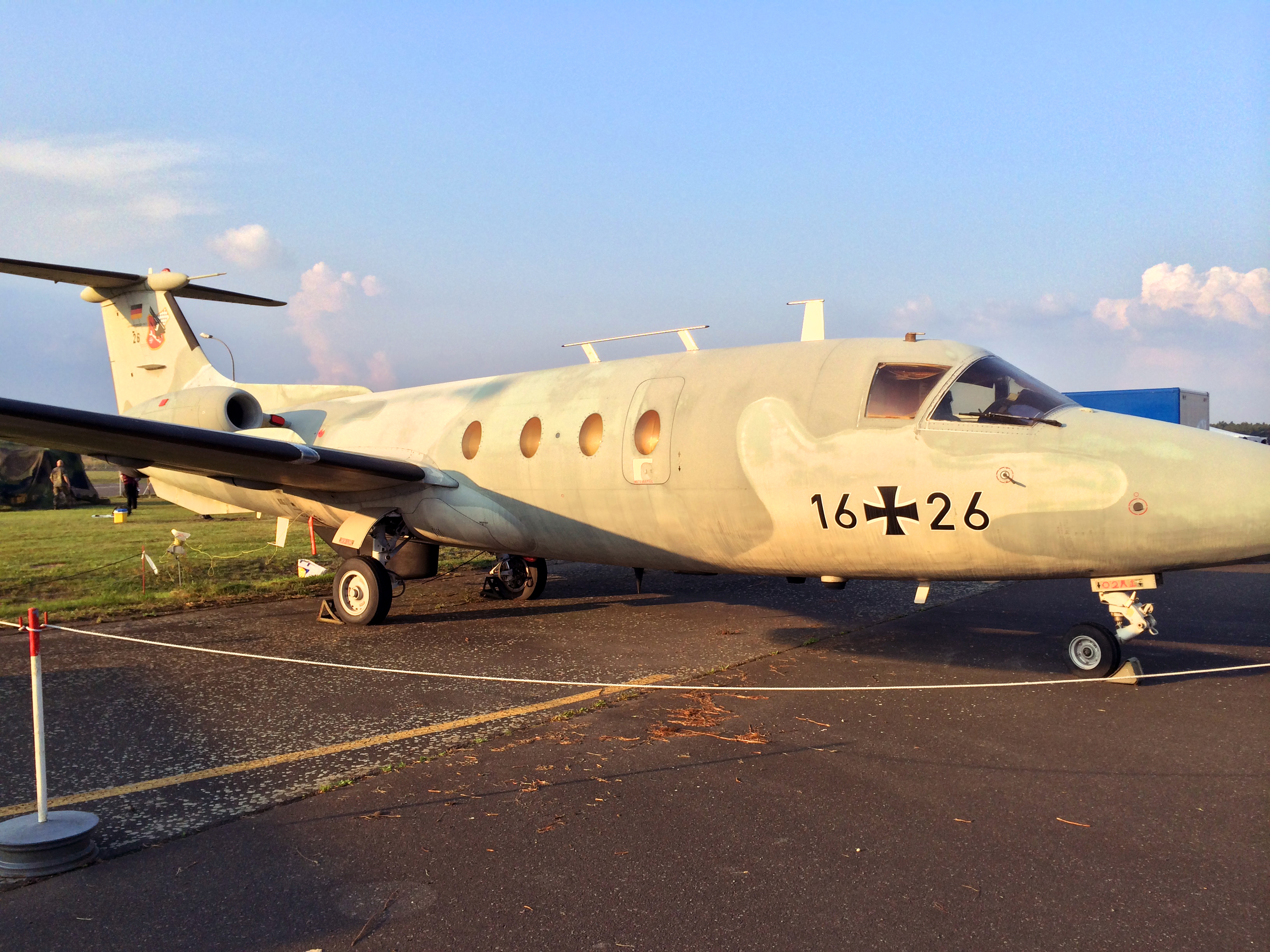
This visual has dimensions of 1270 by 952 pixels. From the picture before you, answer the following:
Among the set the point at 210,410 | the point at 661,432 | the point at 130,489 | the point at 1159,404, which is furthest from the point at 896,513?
the point at 130,489

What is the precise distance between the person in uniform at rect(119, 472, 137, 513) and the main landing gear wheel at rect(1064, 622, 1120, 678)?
26856 mm

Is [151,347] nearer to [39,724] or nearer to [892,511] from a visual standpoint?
[39,724]

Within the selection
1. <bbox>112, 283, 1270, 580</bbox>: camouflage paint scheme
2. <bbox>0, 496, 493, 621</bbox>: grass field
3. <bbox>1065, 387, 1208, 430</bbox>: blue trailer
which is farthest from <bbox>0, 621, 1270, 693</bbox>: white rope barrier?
<bbox>1065, 387, 1208, 430</bbox>: blue trailer

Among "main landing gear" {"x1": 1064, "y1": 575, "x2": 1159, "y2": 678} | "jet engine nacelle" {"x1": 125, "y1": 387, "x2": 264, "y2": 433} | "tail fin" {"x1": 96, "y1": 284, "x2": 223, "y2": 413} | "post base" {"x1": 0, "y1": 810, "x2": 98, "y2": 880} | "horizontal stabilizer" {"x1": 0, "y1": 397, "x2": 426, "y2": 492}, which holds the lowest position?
"post base" {"x1": 0, "y1": 810, "x2": 98, "y2": 880}

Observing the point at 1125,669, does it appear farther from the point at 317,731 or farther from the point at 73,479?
the point at 73,479

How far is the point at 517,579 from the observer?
483 inches

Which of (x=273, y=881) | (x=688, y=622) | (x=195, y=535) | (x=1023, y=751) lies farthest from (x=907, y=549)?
(x=195, y=535)

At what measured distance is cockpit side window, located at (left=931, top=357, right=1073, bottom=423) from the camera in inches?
271

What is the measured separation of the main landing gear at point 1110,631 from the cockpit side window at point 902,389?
6.37 feet

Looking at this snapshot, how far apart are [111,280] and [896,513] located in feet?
40.1

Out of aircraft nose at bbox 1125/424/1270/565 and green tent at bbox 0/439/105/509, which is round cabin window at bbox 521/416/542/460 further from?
green tent at bbox 0/439/105/509

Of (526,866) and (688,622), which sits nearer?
(526,866)

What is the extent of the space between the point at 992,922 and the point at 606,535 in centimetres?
603

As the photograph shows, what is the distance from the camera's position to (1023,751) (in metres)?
5.43
